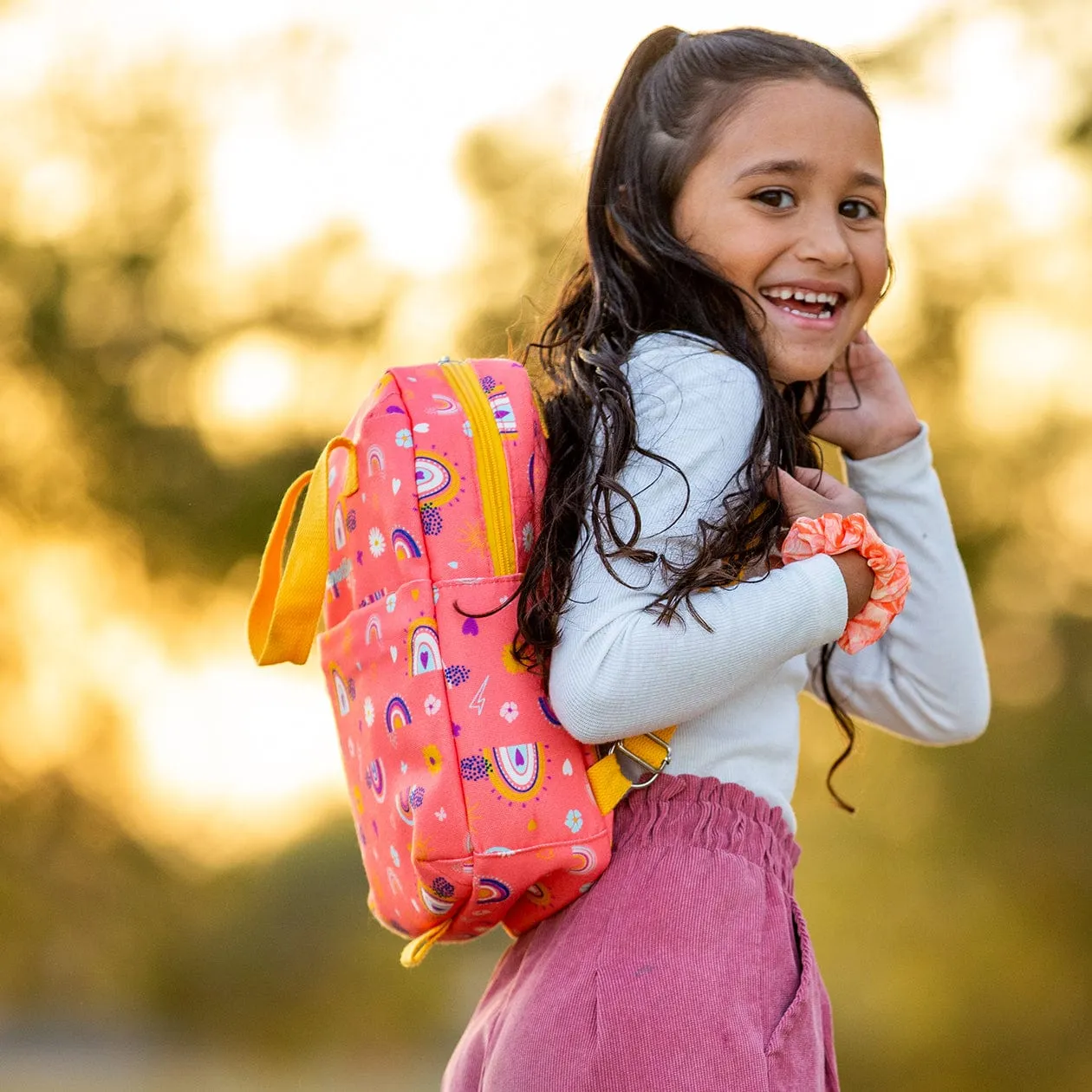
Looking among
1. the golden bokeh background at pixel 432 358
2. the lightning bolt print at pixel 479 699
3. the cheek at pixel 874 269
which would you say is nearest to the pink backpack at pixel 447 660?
the lightning bolt print at pixel 479 699

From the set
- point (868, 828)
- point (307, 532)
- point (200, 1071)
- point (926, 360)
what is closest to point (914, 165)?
point (926, 360)

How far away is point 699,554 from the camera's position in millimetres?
1579

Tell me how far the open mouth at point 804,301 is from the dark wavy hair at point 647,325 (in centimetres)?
6

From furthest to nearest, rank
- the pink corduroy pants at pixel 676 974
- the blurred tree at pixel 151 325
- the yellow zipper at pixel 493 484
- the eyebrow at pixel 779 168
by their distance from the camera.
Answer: the blurred tree at pixel 151 325, the eyebrow at pixel 779 168, the yellow zipper at pixel 493 484, the pink corduroy pants at pixel 676 974

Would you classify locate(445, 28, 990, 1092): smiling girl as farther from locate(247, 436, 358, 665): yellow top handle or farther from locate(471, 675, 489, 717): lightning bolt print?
locate(247, 436, 358, 665): yellow top handle

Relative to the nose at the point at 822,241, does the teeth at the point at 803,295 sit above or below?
below

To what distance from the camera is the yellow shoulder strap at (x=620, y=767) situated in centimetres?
163

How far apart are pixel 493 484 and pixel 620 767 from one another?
0.36 meters

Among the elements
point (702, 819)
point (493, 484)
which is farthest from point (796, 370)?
point (702, 819)

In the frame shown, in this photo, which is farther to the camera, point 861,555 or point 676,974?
point 861,555

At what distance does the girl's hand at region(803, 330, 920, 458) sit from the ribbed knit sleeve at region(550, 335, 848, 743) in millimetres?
558

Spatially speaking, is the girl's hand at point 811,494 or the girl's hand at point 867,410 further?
the girl's hand at point 867,410

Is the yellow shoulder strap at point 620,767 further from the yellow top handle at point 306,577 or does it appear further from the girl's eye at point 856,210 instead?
the girl's eye at point 856,210

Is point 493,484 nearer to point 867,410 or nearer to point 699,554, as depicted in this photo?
point 699,554
